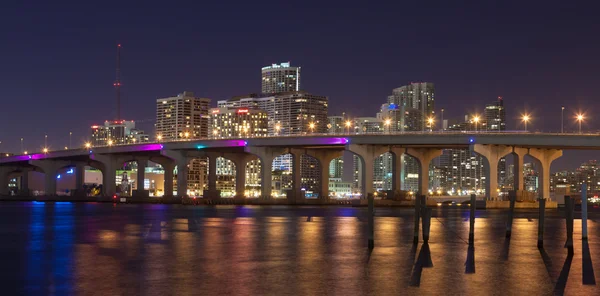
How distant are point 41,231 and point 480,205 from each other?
80399 mm

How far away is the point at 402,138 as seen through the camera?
127 m

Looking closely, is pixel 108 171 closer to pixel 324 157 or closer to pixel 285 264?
pixel 324 157

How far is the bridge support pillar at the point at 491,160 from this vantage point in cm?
12162

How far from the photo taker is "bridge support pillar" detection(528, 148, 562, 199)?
132 m

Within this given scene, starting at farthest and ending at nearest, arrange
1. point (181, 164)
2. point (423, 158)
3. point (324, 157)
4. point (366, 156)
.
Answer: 1. point (181, 164)
2. point (324, 157)
3. point (423, 158)
4. point (366, 156)

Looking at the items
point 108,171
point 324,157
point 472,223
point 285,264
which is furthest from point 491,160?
point 108,171

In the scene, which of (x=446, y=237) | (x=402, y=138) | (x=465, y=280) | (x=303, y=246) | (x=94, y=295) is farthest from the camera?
(x=402, y=138)

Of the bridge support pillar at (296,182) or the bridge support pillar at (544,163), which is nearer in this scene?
the bridge support pillar at (544,163)

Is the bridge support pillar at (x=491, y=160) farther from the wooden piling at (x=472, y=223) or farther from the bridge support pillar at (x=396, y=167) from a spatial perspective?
the wooden piling at (x=472, y=223)

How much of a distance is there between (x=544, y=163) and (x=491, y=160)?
15.7m

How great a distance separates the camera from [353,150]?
442 feet

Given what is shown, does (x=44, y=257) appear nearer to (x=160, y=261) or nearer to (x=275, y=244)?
(x=160, y=261)

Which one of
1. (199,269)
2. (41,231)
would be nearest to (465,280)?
(199,269)

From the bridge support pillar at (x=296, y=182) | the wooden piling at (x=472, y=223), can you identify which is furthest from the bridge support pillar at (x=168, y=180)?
the wooden piling at (x=472, y=223)
